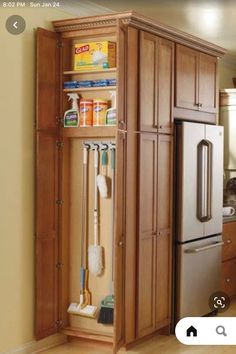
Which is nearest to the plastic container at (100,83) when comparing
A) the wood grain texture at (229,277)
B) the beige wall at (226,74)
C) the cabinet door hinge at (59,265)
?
the cabinet door hinge at (59,265)

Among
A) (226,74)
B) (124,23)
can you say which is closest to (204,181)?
(124,23)

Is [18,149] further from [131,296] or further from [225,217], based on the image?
[225,217]

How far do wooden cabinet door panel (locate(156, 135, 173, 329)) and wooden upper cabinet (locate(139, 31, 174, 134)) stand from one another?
9cm

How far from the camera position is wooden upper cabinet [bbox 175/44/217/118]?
8.63 ft

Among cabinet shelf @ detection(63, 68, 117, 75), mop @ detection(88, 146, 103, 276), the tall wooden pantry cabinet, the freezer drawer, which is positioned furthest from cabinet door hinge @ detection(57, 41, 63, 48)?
the freezer drawer

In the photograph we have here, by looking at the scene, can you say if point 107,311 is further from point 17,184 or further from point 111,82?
point 111,82

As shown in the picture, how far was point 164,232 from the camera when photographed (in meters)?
2.57

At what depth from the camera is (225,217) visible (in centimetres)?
312

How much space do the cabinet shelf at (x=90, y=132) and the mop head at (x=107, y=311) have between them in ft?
2.22

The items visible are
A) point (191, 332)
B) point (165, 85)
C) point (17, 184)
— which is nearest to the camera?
point (191, 332)

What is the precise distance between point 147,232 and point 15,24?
167cm

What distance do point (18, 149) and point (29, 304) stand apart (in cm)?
63

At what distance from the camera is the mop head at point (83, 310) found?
2414mm

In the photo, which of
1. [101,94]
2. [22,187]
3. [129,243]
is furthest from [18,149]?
[129,243]
